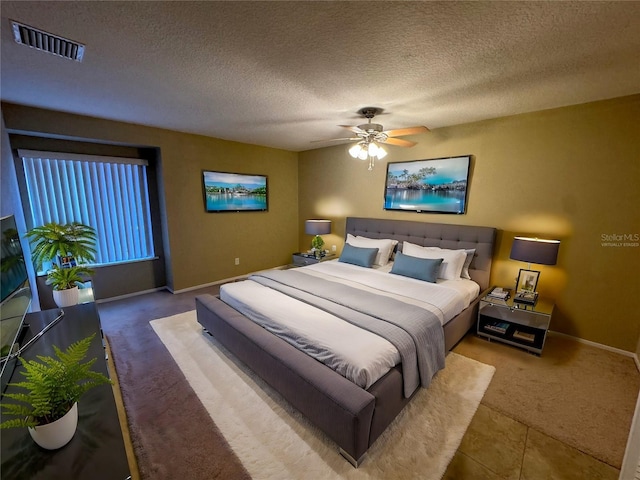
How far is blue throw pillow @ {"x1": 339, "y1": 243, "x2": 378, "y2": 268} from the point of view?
151 inches

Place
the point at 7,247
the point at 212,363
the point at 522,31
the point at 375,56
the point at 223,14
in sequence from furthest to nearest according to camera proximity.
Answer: the point at 212,363 < the point at 375,56 < the point at 7,247 < the point at 522,31 < the point at 223,14

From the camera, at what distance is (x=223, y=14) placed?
56.9 inches

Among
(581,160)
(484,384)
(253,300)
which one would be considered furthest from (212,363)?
(581,160)

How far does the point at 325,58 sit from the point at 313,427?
263 centimetres

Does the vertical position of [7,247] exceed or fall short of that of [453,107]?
it falls short

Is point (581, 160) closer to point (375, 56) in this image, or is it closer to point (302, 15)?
point (375, 56)

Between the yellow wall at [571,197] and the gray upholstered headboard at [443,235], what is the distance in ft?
0.58

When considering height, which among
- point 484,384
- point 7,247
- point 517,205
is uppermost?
point 517,205

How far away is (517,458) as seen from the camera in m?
1.62

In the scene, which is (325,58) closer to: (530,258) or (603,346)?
(530,258)

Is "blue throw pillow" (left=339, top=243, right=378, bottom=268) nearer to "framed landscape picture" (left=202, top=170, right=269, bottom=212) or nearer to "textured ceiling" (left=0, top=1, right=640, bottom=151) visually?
"textured ceiling" (left=0, top=1, right=640, bottom=151)

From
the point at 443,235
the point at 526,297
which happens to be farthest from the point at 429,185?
the point at 526,297

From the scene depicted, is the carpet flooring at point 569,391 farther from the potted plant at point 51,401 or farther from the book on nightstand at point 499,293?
the potted plant at point 51,401

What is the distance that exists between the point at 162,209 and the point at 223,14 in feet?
11.3
